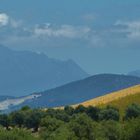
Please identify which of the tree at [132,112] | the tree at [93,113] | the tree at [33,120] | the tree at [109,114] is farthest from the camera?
the tree at [93,113]

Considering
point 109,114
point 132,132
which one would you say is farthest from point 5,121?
point 132,132

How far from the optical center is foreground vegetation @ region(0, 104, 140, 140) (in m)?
118

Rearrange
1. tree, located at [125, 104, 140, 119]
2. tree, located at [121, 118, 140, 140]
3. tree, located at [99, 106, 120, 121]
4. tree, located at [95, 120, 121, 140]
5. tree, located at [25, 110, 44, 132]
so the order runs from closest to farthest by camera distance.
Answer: tree, located at [121, 118, 140, 140] → tree, located at [95, 120, 121, 140] → tree, located at [125, 104, 140, 119] → tree, located at [99, 106, 120, 121] → tree, located at [25, 110, 44, 132]

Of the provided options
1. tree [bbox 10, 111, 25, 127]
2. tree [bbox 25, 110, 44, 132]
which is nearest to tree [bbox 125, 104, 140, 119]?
tree [bbox 25, 110, 44, 132]

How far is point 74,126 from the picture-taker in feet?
435

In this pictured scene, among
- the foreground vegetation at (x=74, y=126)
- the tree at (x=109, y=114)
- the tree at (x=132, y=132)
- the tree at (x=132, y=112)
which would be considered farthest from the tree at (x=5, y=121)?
the tree at (x=132, y=132)

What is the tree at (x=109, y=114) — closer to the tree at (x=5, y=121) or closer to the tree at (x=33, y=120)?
the tree at (x=33, y=120)

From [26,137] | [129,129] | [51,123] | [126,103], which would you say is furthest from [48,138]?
[126,103]

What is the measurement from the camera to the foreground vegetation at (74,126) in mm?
118312

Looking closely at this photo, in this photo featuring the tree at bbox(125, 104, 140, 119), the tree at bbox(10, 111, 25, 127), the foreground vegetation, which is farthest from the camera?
the tree at bbox(10, 111, 25, 127)

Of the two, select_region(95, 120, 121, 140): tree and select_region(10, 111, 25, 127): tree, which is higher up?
select_region(10, 111, 25, 127): tree

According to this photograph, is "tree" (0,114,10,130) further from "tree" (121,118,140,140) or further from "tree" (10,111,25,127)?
"tree" (121,118,140,140)

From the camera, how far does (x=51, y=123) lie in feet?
486

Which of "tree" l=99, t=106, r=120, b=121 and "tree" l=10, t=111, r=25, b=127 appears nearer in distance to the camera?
"tree" l=99, t=106, r=120, b=121
